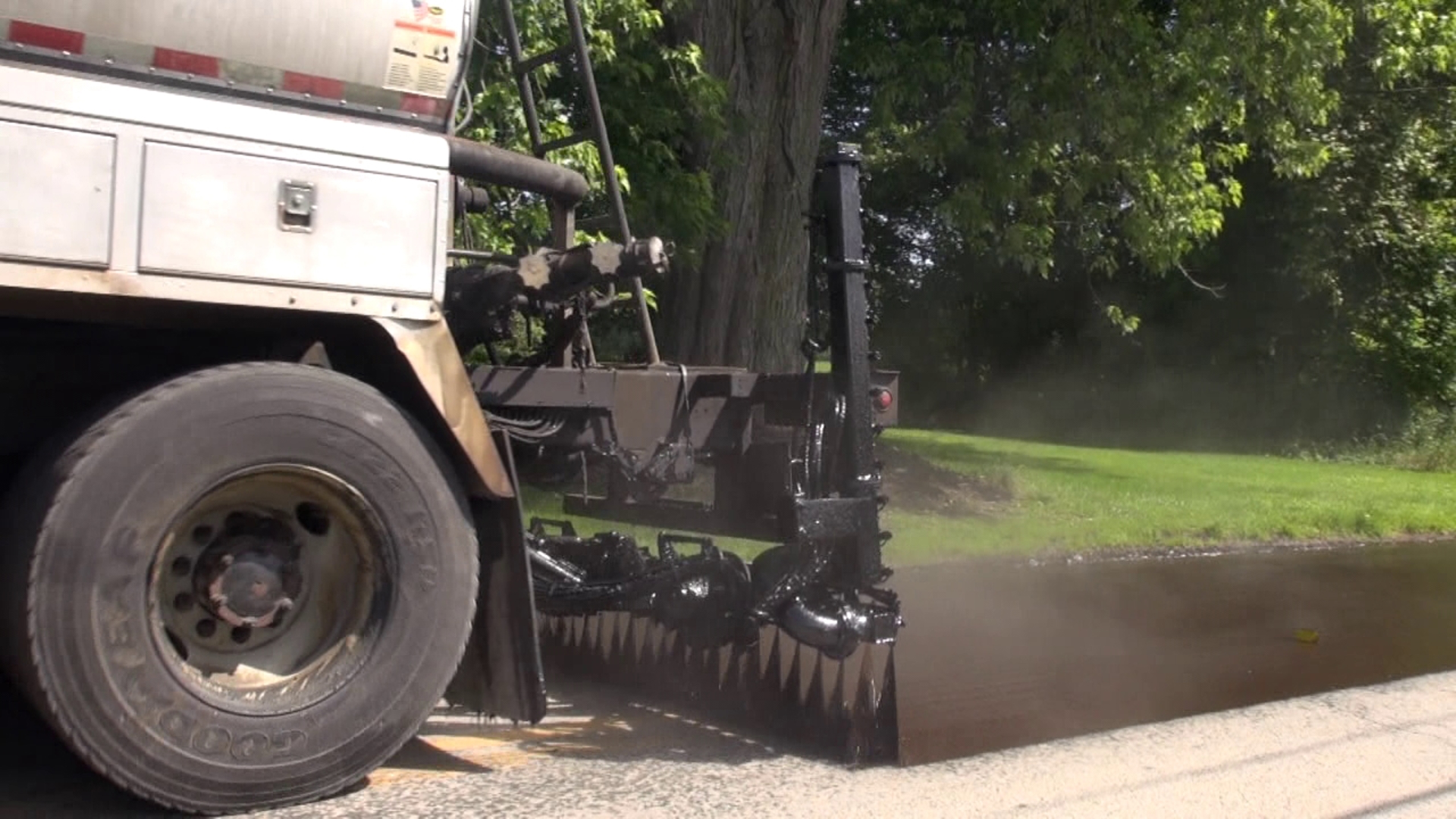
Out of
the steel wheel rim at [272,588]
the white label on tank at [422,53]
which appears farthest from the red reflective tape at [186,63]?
the steel wheel rim at [272,588]

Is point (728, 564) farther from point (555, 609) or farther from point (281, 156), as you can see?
point (281, 156)

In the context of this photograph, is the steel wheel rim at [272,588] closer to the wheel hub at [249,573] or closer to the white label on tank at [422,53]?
the wheel hub at [249,573]

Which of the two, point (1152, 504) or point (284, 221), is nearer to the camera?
point (284, 221)

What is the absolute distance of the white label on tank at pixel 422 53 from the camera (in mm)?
4484

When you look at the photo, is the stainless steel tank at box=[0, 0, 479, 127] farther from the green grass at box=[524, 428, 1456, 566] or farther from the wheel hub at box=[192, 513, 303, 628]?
the green grass at box=[524, 428, 1456, 566]

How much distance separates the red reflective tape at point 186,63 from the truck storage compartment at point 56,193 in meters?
0.28

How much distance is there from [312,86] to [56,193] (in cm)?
81

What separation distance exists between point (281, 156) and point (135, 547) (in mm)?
1139

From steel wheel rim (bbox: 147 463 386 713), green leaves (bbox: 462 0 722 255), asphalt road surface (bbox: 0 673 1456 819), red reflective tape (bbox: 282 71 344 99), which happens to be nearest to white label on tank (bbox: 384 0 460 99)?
red reflective tape (bbox: 282 71 344 99)

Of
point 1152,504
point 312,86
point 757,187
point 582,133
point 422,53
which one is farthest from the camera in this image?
point 1152,504

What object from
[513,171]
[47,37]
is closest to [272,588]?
[47,37]

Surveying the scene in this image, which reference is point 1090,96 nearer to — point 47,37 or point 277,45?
point 277,45

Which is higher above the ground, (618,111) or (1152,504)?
(618,111)

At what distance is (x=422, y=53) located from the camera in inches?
179
